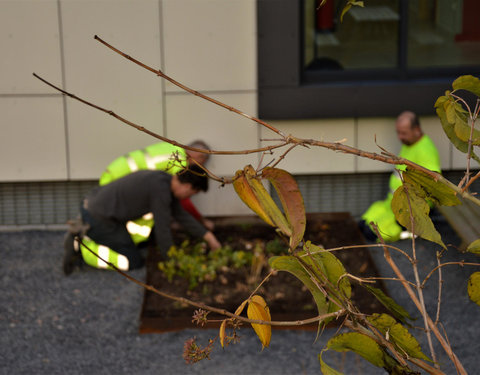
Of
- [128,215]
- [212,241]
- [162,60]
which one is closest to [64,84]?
[162,60]

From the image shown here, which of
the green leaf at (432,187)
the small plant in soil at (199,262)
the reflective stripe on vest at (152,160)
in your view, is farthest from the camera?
the reflective stripe on vest at (152,160)

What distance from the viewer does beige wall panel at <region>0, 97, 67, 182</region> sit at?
6.73m

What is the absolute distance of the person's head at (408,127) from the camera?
6.32 meters

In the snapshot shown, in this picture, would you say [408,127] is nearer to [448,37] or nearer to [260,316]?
[448,37]

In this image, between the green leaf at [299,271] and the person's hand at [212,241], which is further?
the person's hand at [212,241]

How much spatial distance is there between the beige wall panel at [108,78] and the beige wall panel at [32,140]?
13 centimetres

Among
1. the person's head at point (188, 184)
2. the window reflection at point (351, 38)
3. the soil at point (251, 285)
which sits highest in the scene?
the window reflection at point (351, 38)

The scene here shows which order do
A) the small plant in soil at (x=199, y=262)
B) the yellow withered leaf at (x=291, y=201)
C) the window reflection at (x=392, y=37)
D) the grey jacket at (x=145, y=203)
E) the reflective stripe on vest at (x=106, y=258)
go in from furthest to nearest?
the window reflection at (x=392, y=37) → the reflective stripe on vest at (x=106, y=258) → the grey jacket at (x=145, y=203) → the small plant in soil at (x=199, y=262) → the yellow withered leaf at (x=291, y=201)

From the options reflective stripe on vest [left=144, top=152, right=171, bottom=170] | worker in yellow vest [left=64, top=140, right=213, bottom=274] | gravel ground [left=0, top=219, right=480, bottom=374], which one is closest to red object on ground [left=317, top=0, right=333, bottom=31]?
worker in yellow vest [left=64, top=140, right=213, bottom=274]

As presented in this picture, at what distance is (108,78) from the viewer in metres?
6.70

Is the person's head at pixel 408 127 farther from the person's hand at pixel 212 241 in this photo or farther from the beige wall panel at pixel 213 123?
the person's hand at pixel 212 241

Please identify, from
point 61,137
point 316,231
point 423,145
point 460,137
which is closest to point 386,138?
point 423,145

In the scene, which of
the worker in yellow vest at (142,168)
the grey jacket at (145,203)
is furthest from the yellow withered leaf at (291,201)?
the worker in yellow vest at (142,168)

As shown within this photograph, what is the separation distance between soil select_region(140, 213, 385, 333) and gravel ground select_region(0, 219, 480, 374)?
0.12 meters
